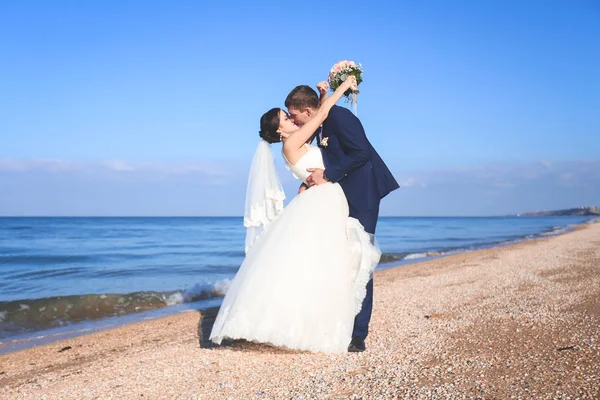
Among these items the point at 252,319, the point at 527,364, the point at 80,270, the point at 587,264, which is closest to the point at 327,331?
the point at 252,319

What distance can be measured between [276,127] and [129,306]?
7843 mm

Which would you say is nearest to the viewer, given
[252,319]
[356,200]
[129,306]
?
[252,319]

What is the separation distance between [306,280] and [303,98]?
1.80m

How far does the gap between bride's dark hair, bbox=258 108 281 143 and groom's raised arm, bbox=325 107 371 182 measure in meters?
0.62

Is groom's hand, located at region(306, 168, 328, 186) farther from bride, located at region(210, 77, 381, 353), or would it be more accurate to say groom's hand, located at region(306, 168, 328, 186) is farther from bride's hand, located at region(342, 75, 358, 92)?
bride's hand, located at region(342, 75, 358, 92)

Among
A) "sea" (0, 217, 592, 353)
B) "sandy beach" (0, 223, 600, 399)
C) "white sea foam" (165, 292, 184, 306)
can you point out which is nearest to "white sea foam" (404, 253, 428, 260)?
"sea" (0, 217, 592, 353)

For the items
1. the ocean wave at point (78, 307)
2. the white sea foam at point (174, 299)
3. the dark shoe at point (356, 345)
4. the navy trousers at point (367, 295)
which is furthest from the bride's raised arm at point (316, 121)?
the white sea foam at point (174, 299)

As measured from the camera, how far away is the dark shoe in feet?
16.7

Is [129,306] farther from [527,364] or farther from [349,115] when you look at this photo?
[527,364]

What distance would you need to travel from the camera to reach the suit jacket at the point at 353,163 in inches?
196

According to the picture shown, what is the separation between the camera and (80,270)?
18000mm

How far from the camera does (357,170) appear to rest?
16.9ft

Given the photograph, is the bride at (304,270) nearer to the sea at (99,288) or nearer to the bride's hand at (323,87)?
the bride's hand at (323,87)

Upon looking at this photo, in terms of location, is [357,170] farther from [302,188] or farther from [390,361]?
[390,361]
